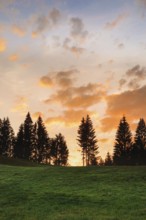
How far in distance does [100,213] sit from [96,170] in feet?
62.5

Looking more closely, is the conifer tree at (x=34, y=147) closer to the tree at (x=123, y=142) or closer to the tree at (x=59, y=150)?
the tree at (x=59, y=150)

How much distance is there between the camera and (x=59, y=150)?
144375 mm

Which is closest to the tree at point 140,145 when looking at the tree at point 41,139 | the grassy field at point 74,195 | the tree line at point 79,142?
the tree line at point 79,142

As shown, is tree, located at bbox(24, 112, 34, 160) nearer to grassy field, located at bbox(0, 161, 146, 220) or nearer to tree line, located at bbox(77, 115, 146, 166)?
tree line, located at bbox(77, 115, 146, 166)

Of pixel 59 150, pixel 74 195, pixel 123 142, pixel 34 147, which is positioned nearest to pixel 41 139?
pixel 34 147

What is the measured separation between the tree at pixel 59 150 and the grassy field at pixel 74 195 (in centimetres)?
9809

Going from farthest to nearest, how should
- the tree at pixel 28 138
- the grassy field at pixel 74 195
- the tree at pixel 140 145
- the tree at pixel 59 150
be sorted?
the tree at pixel 59 150
the tree at pixel 28 138
the tree at pixel 140 145
the grassy field at pixel 74 195

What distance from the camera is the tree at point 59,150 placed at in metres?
142

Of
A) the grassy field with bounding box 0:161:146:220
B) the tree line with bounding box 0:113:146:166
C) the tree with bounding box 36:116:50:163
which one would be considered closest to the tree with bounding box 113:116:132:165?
the tree line with bounding box 0:113:146:166

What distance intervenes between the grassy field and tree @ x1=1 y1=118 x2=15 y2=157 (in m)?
85.2

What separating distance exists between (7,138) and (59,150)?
24.4 m

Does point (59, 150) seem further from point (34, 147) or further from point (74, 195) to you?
point (74, 195)

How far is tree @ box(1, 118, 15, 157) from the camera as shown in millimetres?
127938

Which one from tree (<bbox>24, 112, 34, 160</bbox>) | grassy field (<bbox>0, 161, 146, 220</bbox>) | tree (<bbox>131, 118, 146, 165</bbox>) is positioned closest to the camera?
grassy field (<bbox>0, 161, 146, 220</bbox>)
